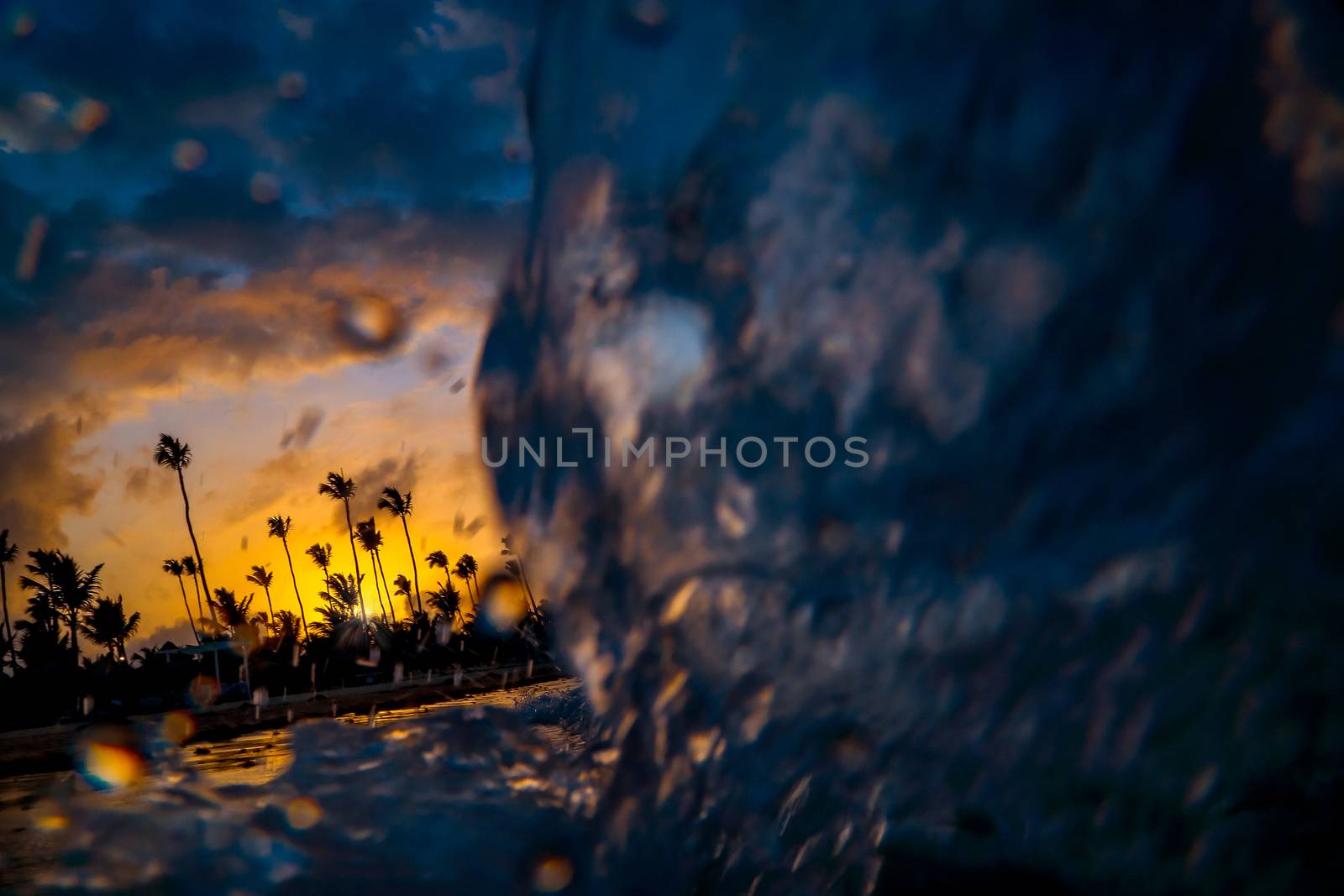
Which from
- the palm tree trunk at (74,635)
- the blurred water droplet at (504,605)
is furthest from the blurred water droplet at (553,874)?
the blurred water droplet at (504,605)

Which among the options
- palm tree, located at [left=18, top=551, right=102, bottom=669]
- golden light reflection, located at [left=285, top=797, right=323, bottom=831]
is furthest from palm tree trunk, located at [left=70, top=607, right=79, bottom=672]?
golden light reflection, located at [left=285, top=797, right=323, bottom=831]

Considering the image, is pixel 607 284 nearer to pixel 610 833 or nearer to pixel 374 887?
pixel 610 833

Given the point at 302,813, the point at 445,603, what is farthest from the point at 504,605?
the point at 302,813

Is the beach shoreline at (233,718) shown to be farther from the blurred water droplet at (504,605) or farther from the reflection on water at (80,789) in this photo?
the blurred water droplet at (504,605)

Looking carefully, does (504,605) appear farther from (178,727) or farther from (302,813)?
(302,813)

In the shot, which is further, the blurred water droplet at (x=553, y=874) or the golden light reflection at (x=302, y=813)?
the golden light reflection at (x=302, y=813)
